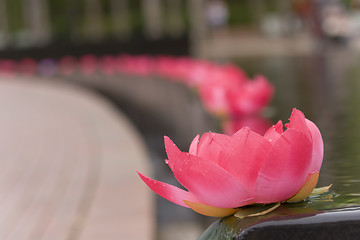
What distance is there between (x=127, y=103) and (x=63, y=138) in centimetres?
591

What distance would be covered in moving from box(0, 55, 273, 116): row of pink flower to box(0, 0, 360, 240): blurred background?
3.9 inches

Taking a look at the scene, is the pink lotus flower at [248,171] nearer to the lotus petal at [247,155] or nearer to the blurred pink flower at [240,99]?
the lotus petal at [247,155]

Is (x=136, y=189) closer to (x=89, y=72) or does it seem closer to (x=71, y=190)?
(x=71, y=190)

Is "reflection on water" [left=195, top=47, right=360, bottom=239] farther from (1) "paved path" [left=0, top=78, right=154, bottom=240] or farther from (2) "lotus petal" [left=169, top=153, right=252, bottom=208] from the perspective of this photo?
(1) "paved path" [left=0, top=78, right=154, bottom=240]

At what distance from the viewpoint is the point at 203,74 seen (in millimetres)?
5133

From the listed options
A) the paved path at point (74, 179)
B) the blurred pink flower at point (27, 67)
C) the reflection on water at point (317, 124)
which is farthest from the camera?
the blurred pink flower at point (27, 67)

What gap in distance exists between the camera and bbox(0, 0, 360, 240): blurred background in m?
3.02

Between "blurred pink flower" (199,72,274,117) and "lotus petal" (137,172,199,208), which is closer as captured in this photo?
"lotus petal" (137,172,199,208)

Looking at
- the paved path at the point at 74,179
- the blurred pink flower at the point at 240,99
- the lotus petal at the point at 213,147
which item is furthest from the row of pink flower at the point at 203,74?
the lotus petal at the point at 213,147

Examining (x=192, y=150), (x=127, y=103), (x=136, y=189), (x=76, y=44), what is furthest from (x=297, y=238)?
(x=76, y=44)

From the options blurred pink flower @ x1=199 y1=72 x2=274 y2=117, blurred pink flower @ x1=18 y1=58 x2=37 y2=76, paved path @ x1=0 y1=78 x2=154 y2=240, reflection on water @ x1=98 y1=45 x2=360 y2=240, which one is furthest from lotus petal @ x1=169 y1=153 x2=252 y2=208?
blurred pink flower @ x1=18 y1=58 x2=37 y2=76

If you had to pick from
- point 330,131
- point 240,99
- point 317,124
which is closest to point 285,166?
point 330,131

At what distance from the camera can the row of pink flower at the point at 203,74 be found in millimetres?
2965

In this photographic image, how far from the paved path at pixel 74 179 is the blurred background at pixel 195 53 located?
139 mm
